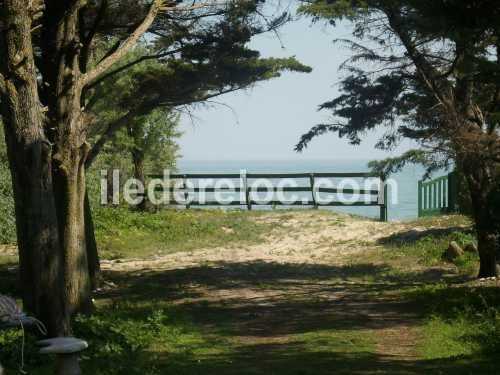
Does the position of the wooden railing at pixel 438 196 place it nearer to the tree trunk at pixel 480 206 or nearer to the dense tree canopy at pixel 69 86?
the dense tree canopy at pixel 69 86

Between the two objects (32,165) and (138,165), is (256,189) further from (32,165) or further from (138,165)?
(32,165)

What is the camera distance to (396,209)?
27.5 meters

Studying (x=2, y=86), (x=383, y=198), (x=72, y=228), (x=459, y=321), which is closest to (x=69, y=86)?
(x=72, y=228)

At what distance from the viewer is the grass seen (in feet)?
29.1

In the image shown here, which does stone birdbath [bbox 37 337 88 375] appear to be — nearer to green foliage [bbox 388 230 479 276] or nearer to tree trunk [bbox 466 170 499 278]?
tree trunk [bbox 466 170 499 278]

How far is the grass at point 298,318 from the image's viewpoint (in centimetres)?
888

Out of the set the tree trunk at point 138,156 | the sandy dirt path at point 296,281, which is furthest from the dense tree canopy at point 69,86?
the tree trunk at point 138,156

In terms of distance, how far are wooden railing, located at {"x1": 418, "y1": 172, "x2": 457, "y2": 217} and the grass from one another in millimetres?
3569

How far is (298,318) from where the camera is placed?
12.3m

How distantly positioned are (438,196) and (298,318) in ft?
47.4

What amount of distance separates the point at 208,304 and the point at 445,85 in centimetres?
594

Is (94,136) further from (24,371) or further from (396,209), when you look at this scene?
(24,371)

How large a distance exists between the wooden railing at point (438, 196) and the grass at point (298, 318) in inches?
141

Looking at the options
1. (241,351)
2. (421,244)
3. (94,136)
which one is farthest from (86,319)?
(94,136)
